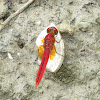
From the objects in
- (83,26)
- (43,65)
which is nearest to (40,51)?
(43,65)

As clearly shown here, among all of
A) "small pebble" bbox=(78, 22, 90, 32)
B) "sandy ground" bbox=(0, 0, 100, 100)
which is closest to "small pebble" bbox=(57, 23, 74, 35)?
"sandy ground" bbox=(0, 0, 100, 100)

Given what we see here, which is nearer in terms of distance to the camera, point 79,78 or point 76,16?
point 79,78

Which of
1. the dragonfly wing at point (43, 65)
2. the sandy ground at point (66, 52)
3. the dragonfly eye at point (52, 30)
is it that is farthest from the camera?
the dragonfly eye at point (52, 30)

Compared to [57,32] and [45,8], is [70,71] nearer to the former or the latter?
[57,32]

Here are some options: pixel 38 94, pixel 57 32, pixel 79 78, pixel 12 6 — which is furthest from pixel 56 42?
pixel 12 6

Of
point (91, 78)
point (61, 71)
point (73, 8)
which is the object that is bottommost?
point (91, 78)

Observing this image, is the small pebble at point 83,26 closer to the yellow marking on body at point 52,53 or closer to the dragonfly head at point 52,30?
the dragonfly head at point 52,30

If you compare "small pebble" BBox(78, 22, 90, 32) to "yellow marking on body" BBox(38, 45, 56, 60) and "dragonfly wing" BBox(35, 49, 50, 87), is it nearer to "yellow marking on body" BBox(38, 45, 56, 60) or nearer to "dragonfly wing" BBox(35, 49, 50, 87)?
"yellow marking on body" BBox(38, 45, 56, 60)

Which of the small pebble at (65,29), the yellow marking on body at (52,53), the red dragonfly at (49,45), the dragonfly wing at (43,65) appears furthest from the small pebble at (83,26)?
the dragonfly wing at (43,65)
